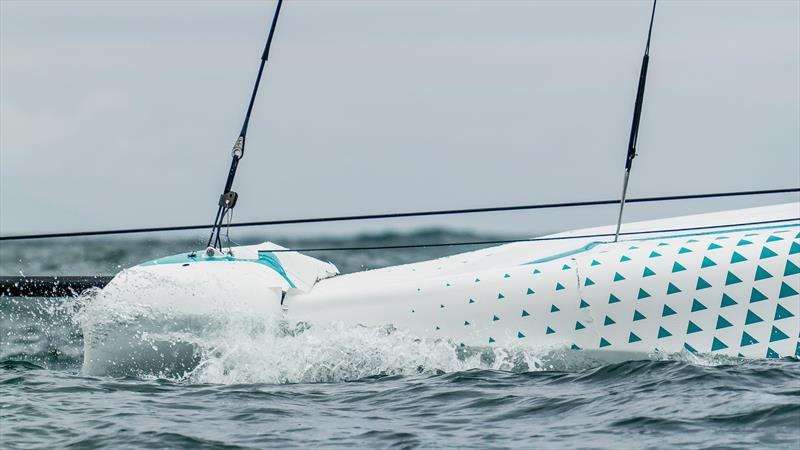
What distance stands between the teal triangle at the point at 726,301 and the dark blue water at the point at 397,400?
25 cm

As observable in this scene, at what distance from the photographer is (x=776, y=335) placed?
5.41m

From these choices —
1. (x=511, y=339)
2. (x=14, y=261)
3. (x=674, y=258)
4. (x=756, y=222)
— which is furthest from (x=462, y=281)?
(x=14, y=261)

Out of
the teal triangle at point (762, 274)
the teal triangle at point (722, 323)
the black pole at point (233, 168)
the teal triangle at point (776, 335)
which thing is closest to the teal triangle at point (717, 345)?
the teal triangle at point (722, 323)

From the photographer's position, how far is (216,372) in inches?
219

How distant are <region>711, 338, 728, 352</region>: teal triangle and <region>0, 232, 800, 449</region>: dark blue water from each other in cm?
8

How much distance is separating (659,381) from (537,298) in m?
0.80

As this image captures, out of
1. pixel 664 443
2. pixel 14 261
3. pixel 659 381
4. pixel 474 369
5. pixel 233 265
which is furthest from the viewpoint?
pixel 14 261

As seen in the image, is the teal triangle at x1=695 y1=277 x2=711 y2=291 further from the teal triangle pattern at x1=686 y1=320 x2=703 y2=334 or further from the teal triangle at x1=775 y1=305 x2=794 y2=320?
the teal triangle at x1=775 y1=305 x2=794 y2=320

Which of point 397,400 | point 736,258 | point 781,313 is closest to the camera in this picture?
point 397,400

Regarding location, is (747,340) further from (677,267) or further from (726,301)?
(677,267)

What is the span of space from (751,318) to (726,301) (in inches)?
5.0

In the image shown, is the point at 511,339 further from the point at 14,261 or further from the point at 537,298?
the point at 14,261

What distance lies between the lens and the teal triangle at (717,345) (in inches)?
214

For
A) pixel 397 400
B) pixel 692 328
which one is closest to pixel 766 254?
pixel 692 328
